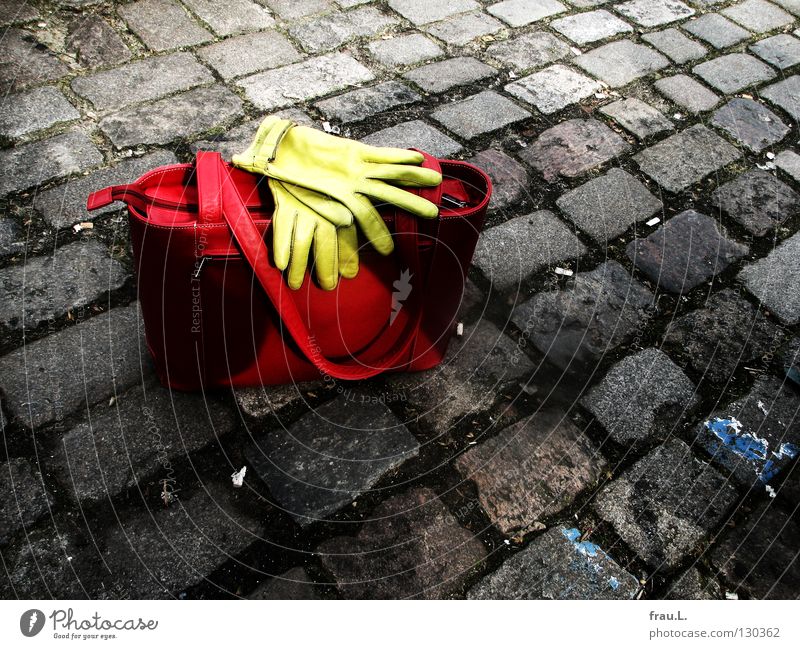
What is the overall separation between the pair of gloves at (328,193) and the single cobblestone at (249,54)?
4.11 ft

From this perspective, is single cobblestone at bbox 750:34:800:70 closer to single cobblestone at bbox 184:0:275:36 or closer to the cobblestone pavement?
the cobblestone pavement

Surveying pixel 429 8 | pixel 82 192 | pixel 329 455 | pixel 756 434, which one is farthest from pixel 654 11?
pixel 329 455

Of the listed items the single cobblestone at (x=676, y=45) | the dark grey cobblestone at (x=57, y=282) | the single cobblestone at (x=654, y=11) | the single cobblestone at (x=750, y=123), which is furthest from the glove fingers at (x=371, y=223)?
the single cobblestone at (x=654, y=11)

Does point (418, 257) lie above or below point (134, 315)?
above

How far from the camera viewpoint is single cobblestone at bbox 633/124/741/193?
250 cm

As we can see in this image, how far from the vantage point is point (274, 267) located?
145 cm

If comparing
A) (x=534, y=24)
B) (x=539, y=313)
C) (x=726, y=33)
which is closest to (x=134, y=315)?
(x=539, y=313)

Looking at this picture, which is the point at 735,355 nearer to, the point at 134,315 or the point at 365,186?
the point at 365,186

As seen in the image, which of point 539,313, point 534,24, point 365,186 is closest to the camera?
point 365,186

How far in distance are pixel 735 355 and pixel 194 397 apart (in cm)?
151

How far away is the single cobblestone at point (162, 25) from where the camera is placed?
2.74 meters

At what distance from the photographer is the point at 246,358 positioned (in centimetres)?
165

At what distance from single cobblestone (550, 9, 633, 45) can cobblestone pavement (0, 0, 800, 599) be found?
0.04 metres

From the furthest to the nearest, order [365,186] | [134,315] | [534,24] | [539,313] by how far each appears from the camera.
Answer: [534,24] → [539,313] → [134,315] → [365,186]
